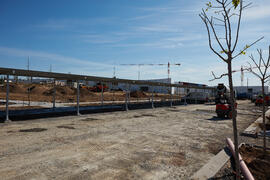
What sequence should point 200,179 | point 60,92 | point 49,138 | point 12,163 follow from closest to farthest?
point 200,179 < point 12,163 < point 49,138 < point 60,92

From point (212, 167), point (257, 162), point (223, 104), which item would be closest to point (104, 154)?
point (212, 167)

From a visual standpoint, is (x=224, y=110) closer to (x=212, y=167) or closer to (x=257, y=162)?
(x=257, y=162)

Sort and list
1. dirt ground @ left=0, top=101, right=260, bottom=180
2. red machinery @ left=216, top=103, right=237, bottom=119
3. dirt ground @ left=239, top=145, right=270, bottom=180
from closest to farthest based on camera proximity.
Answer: dirt ground @ left=239, top=145, right=270, bottom=180
dirt ground @ left=0, top=101, right=260, bottom=180
red machinery @ left=216, top=103, right=237, bottom=119

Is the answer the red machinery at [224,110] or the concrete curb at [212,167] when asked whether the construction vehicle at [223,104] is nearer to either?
the red machinery at [224,110]

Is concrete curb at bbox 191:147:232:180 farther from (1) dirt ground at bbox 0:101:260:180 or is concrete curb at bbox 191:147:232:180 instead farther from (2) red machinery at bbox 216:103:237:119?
(2) red machinery at bbox 216:103:237:119

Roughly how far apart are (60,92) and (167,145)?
38762mm

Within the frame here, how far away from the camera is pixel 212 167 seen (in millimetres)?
4508

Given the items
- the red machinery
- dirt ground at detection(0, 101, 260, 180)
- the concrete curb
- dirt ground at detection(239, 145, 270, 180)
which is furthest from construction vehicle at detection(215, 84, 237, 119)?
the concrete curb

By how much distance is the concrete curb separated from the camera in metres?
4.07

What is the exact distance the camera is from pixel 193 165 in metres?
4.77

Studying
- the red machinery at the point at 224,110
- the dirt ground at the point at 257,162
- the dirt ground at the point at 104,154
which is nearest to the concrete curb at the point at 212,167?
the dirt ground at the point at 104,154

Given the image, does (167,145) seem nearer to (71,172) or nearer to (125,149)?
(125,149)

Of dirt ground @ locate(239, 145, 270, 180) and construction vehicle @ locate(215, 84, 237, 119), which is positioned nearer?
dirt ground @ locate(239, 145, 270, 180)

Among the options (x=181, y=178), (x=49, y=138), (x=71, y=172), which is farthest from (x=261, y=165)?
(x=49, y=138)
